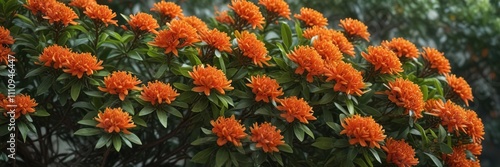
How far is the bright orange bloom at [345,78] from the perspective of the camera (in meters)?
1.50

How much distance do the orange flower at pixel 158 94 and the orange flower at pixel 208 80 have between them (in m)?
0.06

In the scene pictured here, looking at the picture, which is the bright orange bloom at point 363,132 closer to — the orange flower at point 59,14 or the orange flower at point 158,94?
the orange flower at point 158,94

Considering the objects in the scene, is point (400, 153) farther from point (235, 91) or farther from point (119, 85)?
point (119, 85)

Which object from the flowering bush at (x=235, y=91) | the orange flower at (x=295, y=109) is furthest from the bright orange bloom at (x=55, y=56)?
the orange flower at (x=295, y=109)

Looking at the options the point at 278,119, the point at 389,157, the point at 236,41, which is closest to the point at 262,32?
the point at 236,41

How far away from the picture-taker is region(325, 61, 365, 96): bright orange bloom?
4.93 ft

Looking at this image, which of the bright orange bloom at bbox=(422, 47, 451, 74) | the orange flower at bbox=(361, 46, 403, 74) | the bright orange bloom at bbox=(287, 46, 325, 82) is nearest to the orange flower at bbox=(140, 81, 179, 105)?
the bright orange bloom at bbox=(287, 46, 325, 82)

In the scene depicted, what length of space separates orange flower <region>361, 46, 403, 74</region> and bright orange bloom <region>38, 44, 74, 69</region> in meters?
0.80

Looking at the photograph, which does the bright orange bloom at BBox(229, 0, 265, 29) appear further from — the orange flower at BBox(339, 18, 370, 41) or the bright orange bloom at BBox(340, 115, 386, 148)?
the bright orange bloom at BBox(340, 115, 386, 148)

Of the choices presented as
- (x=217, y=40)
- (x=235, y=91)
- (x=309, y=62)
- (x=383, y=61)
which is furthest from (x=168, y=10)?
(x=383, y=61)

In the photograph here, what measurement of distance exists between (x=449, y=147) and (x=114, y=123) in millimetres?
892

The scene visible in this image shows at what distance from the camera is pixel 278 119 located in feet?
5.03

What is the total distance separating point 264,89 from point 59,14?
576 mm

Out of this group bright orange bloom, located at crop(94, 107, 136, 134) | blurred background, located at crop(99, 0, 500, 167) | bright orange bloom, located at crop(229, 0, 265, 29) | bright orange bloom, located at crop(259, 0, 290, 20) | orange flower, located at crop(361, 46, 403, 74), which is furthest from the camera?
blurred background, located at crop(99, 0, 500, 167)
